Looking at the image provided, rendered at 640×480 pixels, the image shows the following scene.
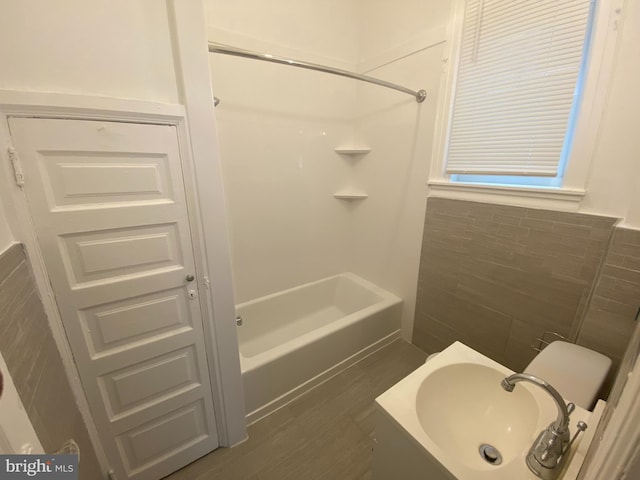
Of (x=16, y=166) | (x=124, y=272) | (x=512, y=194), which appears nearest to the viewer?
(x=16, y=166)

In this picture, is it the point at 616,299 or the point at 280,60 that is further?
the point at 280,60

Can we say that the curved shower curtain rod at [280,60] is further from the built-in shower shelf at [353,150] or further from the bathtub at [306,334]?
the bathtub at [306,334]

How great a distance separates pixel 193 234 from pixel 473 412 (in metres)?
1.26

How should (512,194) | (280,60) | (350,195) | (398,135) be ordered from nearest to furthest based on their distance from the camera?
1. (280,60)
2. (512,194)
3. (398,135)
4. (350,195)

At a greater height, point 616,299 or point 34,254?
point 34,254

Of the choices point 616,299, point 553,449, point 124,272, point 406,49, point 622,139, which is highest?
point 406,49

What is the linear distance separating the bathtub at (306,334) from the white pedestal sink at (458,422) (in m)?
0.84

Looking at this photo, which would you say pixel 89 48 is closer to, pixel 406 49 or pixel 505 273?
pixel 406 49

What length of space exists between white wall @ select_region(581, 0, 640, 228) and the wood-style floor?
1.57m

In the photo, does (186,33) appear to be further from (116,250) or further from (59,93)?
(116,250)

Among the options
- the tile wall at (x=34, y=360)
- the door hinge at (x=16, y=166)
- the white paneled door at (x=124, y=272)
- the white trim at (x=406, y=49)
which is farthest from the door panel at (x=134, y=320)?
the white trim at (x=406, y=49)

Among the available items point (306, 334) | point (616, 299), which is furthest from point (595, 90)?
point (306, 334)

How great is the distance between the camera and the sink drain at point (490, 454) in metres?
0.80

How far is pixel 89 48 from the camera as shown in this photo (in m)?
0.82
